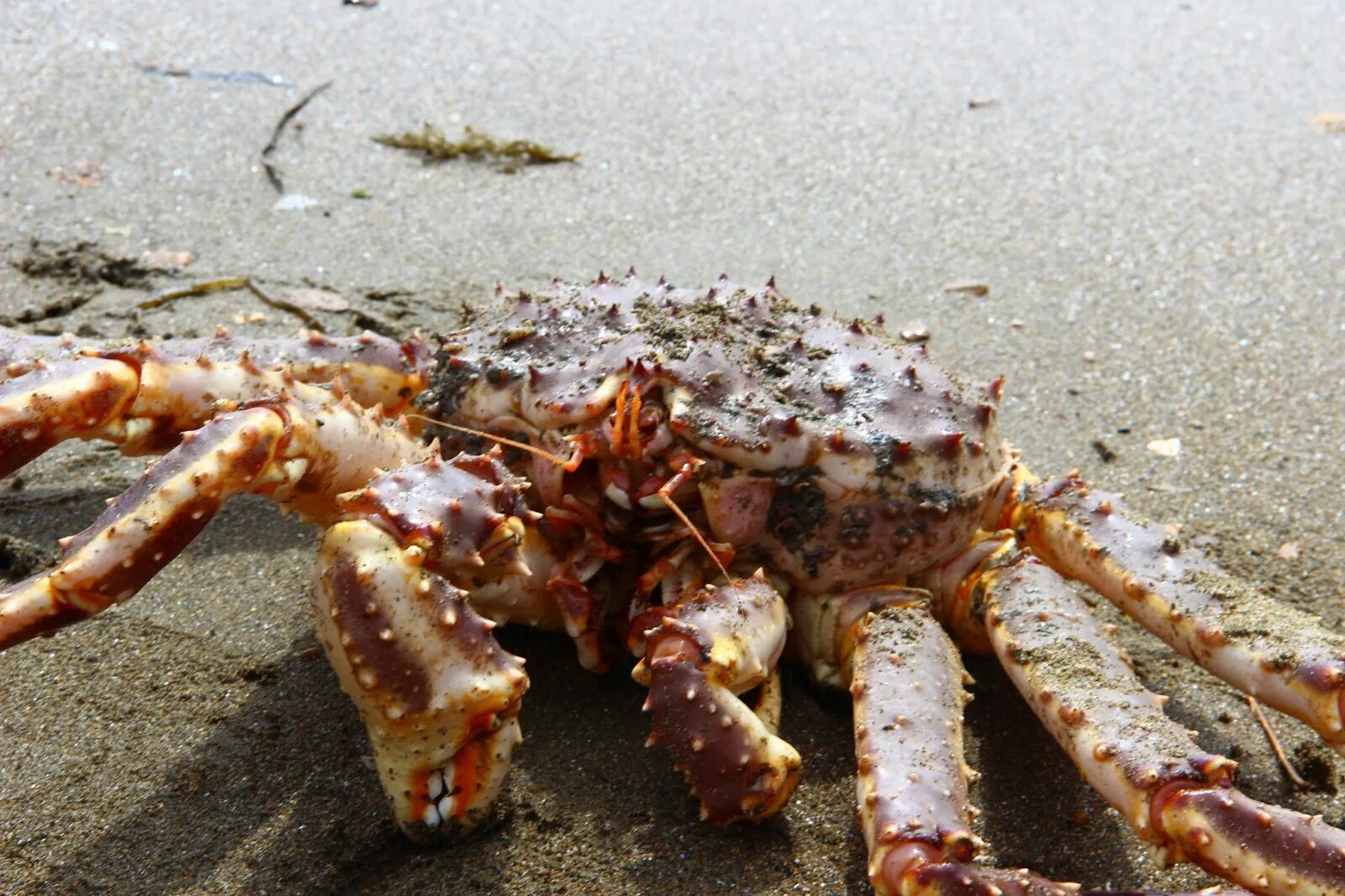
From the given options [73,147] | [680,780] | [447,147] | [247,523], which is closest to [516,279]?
[447,147]

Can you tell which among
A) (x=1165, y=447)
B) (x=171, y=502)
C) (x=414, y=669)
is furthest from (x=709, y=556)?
(x=1165, y=447)

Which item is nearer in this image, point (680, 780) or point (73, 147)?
point (680, 780)

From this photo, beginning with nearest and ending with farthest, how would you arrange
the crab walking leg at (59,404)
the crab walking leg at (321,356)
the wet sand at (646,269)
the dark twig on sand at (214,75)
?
1. the crab walking leg at (59,404)
2. the wet sand at (646,269)
3. the crab walking leg at (321,356)
4. the dark twig on sand at (214,75)

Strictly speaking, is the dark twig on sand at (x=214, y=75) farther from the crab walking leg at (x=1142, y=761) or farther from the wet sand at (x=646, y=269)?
the crab walking leg at (x=1142, y=761)

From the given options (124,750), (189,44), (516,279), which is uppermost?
(189,44)

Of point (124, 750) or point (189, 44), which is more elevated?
point (189, 44)

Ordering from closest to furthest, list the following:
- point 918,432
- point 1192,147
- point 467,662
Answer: point 467,662 → point 918,432 → point 1192,147

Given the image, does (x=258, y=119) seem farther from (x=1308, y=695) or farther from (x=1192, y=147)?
(x=1308, y=695)

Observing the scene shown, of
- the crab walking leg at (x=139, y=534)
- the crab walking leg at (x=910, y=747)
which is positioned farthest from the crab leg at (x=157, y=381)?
the crab walking leg at (x=910, y=747)
